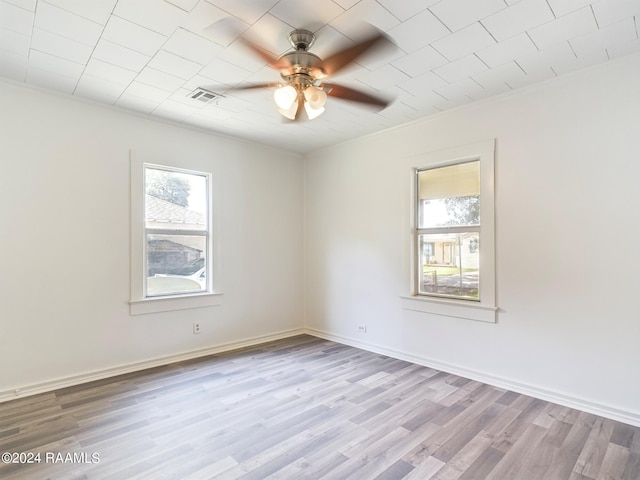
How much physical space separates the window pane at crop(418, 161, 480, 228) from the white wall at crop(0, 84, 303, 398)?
229 cm

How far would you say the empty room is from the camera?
6.93 ft

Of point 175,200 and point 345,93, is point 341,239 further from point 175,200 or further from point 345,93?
point 345,93

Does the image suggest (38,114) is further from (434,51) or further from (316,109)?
(434,51)

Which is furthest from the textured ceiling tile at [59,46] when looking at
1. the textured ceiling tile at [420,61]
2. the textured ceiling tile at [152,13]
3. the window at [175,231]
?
the textured ceiling tile at [420,61]

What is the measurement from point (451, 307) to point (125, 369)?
133 inches

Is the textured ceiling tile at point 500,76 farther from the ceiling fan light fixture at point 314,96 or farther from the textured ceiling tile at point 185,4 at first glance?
the textured ceiling tile at point 185,4

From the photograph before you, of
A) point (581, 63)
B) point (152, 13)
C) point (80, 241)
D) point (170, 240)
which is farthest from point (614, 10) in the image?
point (80, 241)

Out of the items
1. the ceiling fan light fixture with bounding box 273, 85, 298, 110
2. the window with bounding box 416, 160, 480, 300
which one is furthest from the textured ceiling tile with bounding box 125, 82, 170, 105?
the window with bounding box 416, 160, 480, 300

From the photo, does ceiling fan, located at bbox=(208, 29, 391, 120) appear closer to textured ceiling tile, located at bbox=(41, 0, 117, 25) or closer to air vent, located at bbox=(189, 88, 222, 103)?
textured ceiling tile, located at bbox=(41, 0, 117, 25)

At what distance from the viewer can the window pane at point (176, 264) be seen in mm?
3762

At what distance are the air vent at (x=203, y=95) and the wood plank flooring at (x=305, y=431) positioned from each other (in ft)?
8.70

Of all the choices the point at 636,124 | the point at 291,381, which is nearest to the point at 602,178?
the point at 636,124

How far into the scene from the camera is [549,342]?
2883 millimetres

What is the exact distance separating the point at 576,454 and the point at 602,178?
1.96m
